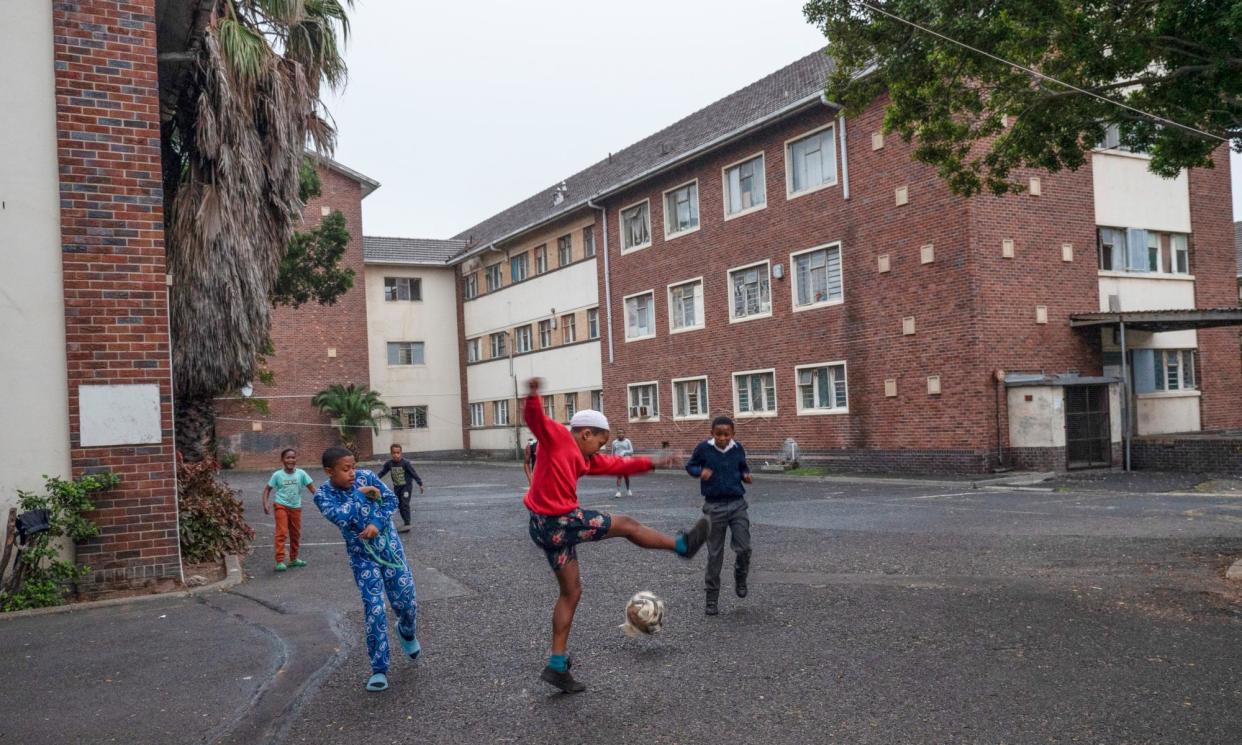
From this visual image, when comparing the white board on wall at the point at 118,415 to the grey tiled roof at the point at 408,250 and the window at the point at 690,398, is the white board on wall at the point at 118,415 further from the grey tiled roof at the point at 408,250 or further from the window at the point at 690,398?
the grey tiled roof at the point at 408,250

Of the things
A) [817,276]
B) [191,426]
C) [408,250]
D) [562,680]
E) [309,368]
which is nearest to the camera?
[562,680]

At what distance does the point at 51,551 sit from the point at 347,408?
33.8m

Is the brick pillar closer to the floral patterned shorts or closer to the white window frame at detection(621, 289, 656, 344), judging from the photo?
the floral patterned shorts

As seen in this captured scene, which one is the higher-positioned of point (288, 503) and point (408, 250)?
point (408, 250)

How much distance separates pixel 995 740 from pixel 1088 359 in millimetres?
21174

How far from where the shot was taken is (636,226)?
3366 centimetres

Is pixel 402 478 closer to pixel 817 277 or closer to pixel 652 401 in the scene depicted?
pixel 817 277

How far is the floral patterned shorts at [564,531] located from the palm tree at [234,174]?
7994 millimetres

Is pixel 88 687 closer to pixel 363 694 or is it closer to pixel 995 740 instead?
pixel 363 694

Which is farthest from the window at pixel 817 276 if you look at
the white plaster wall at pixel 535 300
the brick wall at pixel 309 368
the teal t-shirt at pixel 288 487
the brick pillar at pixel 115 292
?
the brick wall at pixel 309 368

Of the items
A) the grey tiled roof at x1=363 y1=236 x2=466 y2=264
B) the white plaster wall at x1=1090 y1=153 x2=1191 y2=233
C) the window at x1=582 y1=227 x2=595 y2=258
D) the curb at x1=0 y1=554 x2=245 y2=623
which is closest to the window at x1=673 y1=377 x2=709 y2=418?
the window at x1=582 y1=227 x2=595 y2=258

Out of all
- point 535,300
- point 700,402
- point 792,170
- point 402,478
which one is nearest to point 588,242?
point 535,300

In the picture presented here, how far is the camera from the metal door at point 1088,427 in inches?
885

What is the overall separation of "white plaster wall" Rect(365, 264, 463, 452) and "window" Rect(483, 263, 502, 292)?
11.5ft
